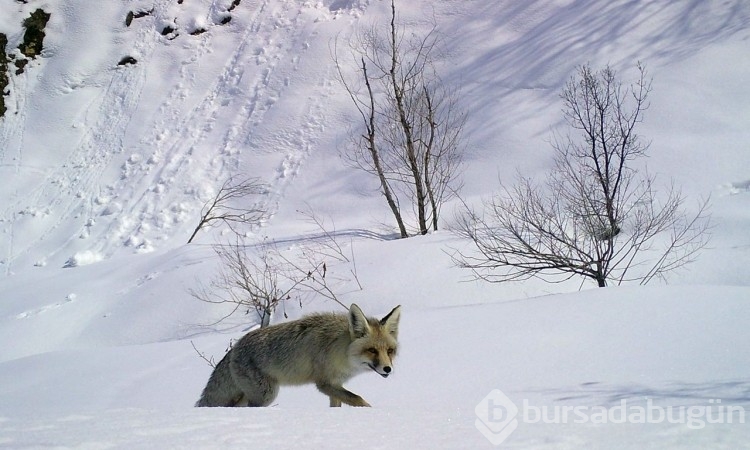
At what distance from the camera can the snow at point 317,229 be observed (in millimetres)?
2750

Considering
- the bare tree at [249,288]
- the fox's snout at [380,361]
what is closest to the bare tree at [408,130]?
the bare tree at [249,288]

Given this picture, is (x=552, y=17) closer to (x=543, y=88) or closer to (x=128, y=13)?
(x=543, y=88)

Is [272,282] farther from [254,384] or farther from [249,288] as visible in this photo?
[254,384]

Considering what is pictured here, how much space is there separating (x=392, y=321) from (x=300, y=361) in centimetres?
89

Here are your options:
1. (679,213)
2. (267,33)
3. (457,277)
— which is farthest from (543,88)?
(267,33)

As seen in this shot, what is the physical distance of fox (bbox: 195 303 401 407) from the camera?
4605mm

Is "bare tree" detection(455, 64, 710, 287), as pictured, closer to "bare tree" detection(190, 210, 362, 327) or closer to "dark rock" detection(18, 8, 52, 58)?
"bare tree" detection(190, 210, 362, 327)

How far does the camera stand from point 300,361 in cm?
477

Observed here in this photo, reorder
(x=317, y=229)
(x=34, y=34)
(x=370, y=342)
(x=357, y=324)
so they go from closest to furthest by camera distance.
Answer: (x=370, y=342) → (x=357, y=324) → (x=317, y=229) → (x=34, y=34)

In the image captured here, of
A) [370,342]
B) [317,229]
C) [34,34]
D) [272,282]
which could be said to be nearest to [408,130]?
[317,229]

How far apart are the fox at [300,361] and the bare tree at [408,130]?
10556mm

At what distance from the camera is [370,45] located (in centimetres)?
2366

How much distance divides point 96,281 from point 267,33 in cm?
1680

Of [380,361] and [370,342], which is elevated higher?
[370,342]
